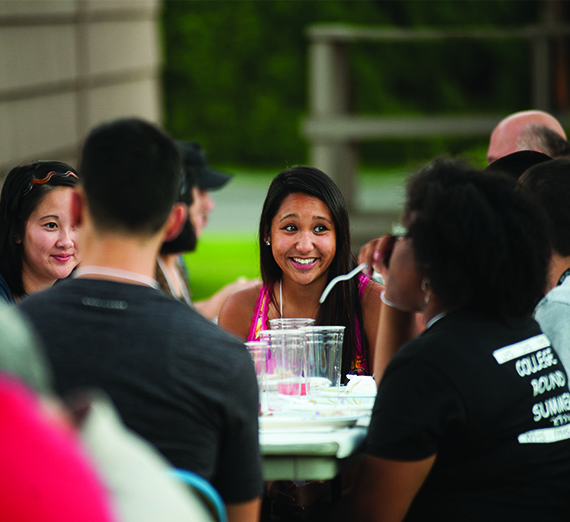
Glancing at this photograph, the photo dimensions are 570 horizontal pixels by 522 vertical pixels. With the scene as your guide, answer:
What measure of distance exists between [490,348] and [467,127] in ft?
29.4

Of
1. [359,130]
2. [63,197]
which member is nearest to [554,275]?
[63,197]

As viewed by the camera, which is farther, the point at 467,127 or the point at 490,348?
the point at 467,127

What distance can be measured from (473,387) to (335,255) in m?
1.68

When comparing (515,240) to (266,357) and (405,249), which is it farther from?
(266,357)

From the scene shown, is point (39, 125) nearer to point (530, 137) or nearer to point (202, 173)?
point (202, 173)

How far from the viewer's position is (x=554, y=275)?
287 cm

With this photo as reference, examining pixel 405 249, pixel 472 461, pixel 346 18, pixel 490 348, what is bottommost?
pixel 472 461

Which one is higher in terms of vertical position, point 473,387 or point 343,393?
point 473,387

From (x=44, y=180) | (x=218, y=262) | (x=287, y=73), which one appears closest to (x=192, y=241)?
(x=44, y=180)

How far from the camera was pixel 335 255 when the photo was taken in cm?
370

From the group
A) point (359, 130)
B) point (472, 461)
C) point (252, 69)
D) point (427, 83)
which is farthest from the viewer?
point (252, 69)

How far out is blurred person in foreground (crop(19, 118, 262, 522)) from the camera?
181 cm

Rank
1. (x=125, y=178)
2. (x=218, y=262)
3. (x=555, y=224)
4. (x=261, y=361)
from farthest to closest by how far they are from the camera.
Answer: (x=218, y=262)
(x=555, y=224)
(x=261, y=361)
(x=125, y=178)

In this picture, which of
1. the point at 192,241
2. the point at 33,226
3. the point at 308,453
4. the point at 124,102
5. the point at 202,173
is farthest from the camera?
the point at 124,102
